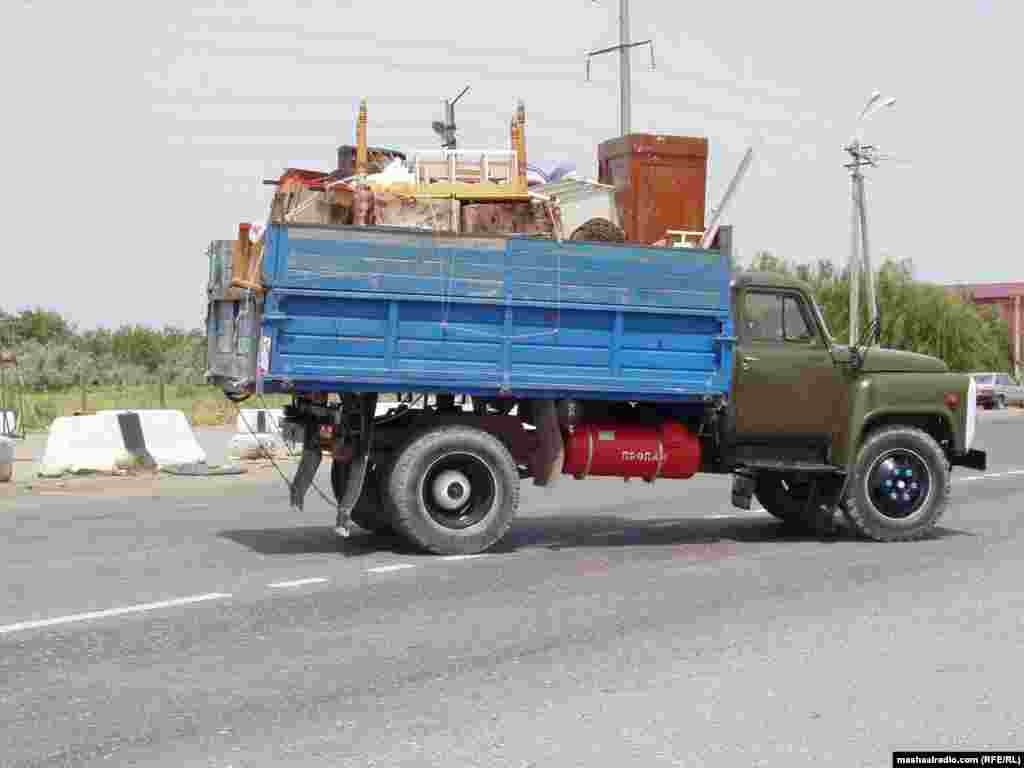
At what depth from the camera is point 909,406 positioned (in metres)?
12.5

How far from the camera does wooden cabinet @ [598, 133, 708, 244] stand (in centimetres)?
1233

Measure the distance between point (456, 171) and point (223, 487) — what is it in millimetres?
7381

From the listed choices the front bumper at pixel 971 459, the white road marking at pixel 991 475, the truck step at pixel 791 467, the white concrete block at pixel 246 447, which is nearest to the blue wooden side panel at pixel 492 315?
the truck step at pixel 791 467

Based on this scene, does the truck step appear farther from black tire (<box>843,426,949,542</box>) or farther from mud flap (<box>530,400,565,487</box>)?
mud flap (<box>530,400,565,487</box>)

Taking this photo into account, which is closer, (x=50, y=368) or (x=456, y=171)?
(x=456, y=171)

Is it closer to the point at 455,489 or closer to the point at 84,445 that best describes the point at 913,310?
the point at 84,445

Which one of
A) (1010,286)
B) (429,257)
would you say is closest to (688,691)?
(429,257)

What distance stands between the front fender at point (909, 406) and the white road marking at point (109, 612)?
575cm

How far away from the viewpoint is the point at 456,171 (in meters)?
11.5

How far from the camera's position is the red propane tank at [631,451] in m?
11.7

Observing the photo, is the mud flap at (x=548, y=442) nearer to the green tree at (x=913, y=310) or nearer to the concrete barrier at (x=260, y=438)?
the concrete barrier at (x=260, y=438)

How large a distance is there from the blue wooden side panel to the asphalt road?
140 cm

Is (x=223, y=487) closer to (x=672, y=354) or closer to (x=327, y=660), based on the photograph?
(x=672, y=354)

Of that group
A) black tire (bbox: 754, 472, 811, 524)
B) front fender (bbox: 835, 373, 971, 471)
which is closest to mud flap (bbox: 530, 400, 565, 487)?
black tire (bbox: 754, 472, 811, 524)
